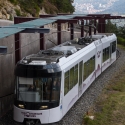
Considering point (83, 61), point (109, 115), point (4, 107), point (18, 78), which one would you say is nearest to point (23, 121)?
point (18, 78)

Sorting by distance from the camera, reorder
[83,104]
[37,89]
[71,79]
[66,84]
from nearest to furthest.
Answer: [37,89] → [66,84] → [71,79] → [83,104]

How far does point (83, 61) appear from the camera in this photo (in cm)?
1650

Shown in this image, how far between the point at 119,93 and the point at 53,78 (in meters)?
7.11

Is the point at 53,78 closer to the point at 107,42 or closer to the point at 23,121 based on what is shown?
the point at 23,121

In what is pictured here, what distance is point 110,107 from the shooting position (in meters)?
15.5

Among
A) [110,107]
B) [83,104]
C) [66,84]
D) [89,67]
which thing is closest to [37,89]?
[66,84]

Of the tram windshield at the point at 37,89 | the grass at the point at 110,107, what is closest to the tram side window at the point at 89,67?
the grass at the point at 110,107

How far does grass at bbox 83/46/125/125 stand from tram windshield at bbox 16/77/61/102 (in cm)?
213

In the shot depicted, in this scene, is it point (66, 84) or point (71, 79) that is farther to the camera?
point (71, 79)

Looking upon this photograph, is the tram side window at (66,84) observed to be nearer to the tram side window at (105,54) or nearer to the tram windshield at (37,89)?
the tram windshield at (37,89)

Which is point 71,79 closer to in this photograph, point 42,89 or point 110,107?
point 42,89

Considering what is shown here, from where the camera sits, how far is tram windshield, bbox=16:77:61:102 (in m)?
12.1

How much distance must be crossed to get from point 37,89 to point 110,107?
4.66 meters

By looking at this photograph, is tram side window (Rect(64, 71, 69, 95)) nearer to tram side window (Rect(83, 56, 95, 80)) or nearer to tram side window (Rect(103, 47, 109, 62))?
tram side window (Rect(83, 56, 95, 80))
